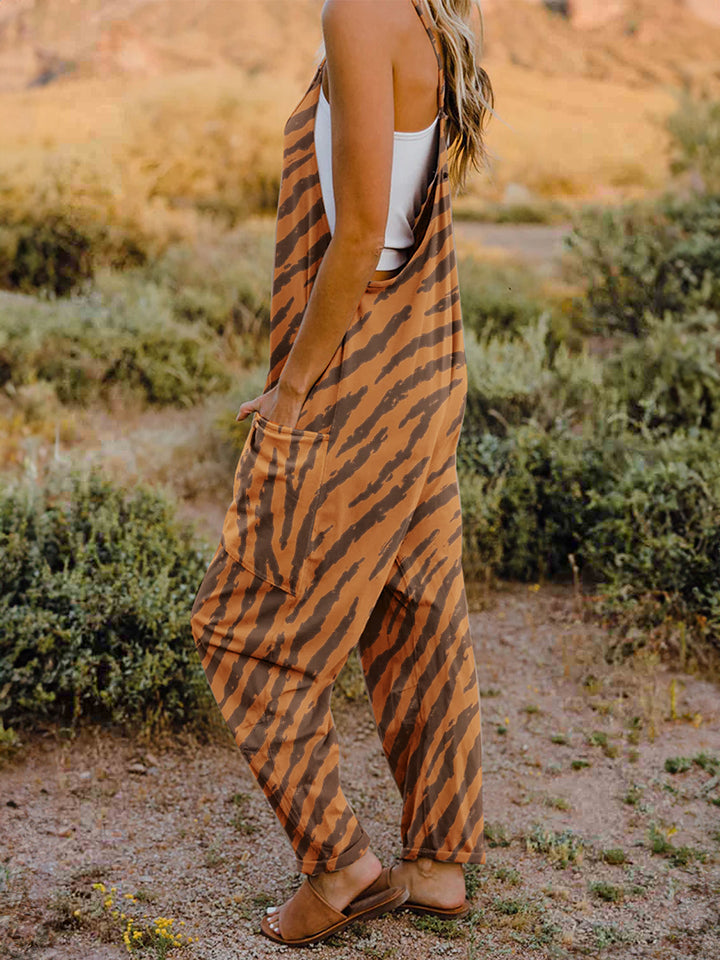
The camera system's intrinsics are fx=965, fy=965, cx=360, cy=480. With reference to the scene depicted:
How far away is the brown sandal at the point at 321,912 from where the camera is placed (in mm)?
1940

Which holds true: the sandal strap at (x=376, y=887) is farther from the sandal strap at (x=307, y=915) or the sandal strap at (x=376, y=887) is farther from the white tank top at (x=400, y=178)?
the white tank top at (x=400, y=178)

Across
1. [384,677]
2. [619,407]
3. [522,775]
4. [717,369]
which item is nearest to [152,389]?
[619,407]

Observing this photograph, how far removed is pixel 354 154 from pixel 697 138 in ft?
22.0

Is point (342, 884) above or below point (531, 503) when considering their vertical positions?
below

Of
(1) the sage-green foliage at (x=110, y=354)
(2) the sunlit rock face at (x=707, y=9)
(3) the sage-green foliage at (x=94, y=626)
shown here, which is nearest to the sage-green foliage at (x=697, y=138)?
(1) the sage-green foliage at (x=110, y=354)

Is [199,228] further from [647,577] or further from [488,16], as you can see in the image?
[488,16]

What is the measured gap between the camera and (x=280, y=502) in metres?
1.72

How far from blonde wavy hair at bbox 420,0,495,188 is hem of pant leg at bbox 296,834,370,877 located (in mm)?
1358

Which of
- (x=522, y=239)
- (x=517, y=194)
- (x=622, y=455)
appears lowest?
(x=622, y=455)

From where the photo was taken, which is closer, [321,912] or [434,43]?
[434,43]

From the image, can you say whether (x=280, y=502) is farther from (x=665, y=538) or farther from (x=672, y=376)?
(x=672, y=376)

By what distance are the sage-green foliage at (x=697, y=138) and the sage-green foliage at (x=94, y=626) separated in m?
5.47

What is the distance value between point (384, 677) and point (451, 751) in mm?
204

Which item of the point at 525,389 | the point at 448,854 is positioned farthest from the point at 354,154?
the point at 525,389
